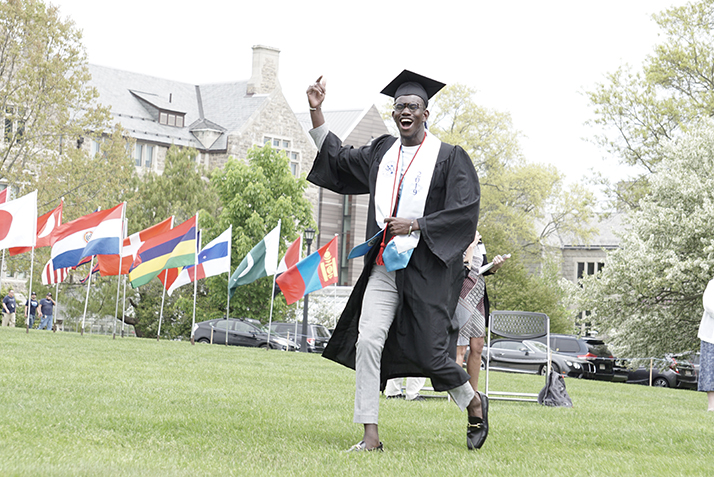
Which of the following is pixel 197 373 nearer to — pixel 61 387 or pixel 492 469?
pixel 61 387

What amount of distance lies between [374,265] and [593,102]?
35236mm

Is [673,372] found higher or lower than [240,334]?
lower

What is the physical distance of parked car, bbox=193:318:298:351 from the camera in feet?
108

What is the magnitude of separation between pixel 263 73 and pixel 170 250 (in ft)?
125

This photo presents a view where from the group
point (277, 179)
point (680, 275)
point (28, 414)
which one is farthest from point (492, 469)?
point (277, 179)

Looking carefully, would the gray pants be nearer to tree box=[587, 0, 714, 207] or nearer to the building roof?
tree box=[587, 0, 714, 207]

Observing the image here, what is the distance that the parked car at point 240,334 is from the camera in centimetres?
3278

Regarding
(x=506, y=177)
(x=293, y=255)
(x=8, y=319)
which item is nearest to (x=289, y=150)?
(x=506, y=177)

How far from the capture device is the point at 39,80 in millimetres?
34031

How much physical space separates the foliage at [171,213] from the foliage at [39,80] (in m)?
5.81

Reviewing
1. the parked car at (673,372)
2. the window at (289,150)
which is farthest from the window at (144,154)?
the parked car at (673,372)

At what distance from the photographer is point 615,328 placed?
89.0ft

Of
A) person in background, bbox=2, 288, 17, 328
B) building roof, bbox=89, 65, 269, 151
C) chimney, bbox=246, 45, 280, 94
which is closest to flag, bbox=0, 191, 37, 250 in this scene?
person in background, bbox=2, 288, 17, 328

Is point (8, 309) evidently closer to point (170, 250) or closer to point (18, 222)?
point (170, 250)
